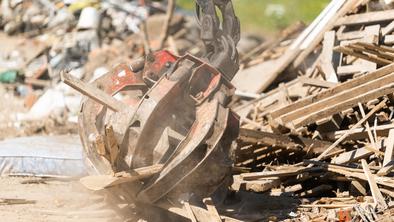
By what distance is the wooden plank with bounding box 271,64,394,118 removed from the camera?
8943 millimetres

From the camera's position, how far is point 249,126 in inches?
407

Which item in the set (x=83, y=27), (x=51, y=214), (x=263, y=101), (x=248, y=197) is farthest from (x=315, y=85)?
(x=83, y=27)

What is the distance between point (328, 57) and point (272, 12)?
12826mm

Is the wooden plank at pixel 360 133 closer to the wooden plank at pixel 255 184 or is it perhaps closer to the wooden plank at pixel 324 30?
the wooden plank at pixel 255 184

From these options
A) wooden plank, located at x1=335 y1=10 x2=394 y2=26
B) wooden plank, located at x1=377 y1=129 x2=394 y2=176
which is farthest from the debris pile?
wooden plank, located at x1=377 y1=129 x2=394 y2=176

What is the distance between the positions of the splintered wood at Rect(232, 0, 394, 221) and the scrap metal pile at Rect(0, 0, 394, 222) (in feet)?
A: 0.05

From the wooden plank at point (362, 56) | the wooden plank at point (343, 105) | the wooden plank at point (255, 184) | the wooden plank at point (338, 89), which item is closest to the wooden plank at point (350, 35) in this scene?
the wooden plank at point (362, 56)

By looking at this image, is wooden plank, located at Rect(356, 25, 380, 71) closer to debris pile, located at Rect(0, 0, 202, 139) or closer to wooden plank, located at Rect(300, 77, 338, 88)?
wooden plank, located at Rect(300, 77, 338, 88)

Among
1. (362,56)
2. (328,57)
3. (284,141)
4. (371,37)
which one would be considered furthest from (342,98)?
(328,57)

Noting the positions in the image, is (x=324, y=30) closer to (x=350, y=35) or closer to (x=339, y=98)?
(x=350, y=35)

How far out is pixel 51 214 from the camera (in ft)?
26.7

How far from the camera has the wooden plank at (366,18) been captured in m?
10.8

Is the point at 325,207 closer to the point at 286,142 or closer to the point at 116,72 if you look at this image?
the point at 286,142

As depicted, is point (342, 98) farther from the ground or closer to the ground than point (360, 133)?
farther from the ground
